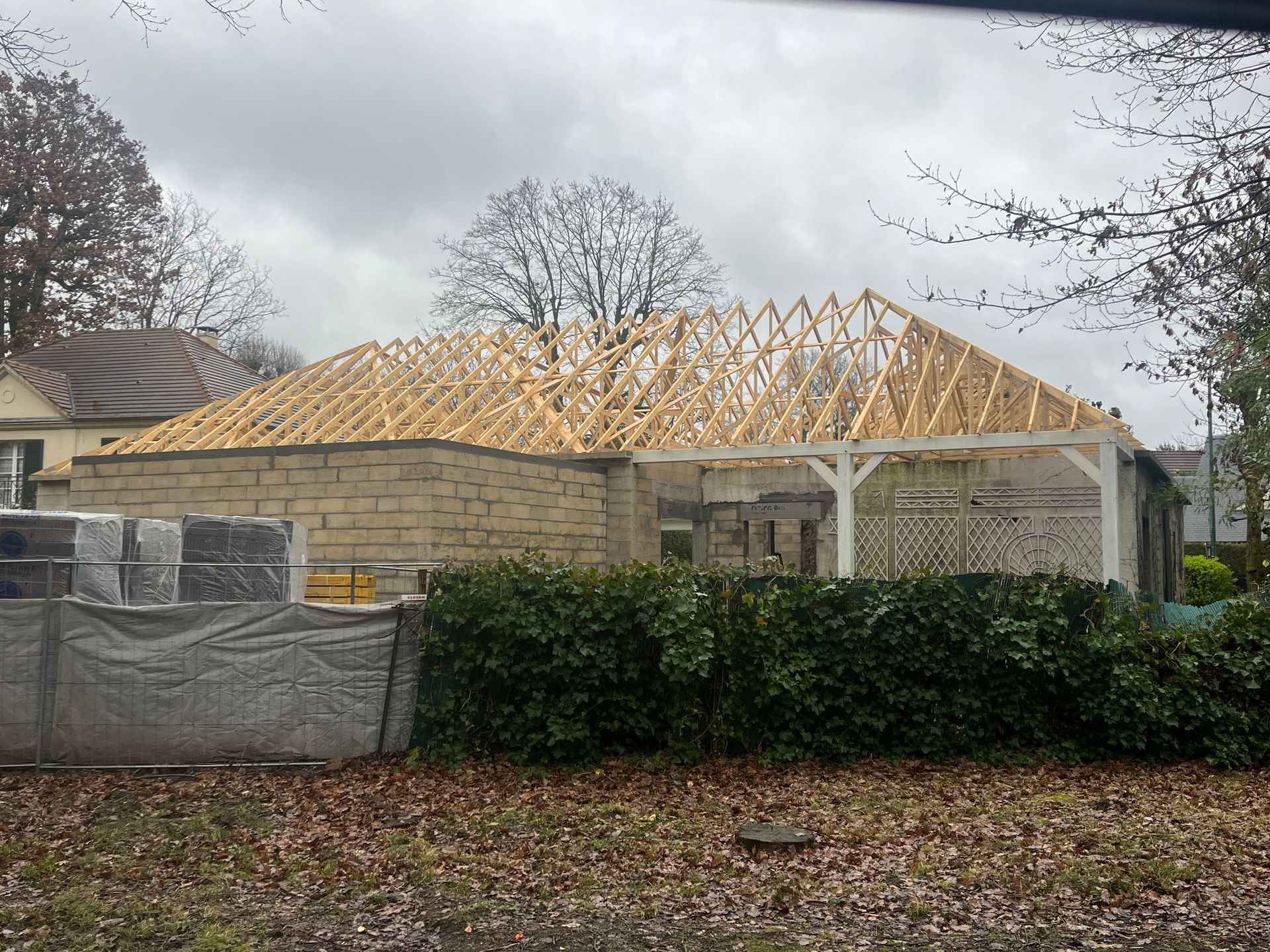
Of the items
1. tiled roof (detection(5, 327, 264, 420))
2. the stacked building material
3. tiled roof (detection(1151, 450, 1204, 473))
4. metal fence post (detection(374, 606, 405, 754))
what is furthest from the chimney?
tiled roof (detection(1151, 450, 1204, 473))

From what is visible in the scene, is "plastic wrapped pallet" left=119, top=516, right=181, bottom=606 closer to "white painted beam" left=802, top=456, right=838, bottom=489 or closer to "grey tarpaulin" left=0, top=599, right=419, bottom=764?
"grey tarpaulin" left=0, top=599, right=419, bottom=764

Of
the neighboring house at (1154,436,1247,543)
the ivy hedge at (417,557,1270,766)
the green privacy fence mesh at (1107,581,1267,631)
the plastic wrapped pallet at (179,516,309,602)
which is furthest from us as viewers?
the neighboring house at (1154,436,1247,543)

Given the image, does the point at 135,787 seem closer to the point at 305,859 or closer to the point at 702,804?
the point at 305,859

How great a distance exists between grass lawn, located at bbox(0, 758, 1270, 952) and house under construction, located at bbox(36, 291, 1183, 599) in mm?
5898

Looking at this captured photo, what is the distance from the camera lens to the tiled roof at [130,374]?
83.8ft

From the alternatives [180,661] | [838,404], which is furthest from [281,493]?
[838,404]

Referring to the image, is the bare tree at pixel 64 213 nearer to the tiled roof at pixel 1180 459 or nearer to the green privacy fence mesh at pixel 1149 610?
the green privacy fence mesh at pixel 1149 610

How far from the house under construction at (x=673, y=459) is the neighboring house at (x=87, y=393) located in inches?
187

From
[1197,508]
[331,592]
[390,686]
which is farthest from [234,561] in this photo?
[1197,508]

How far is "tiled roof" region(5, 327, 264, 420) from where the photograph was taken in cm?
2555

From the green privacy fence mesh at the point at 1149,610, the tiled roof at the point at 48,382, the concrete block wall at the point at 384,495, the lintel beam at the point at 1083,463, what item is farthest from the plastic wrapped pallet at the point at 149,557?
the tiled roof at the point at 48,382

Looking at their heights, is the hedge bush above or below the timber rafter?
below

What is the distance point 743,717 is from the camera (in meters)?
9.27

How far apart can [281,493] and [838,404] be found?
7.99 meters
